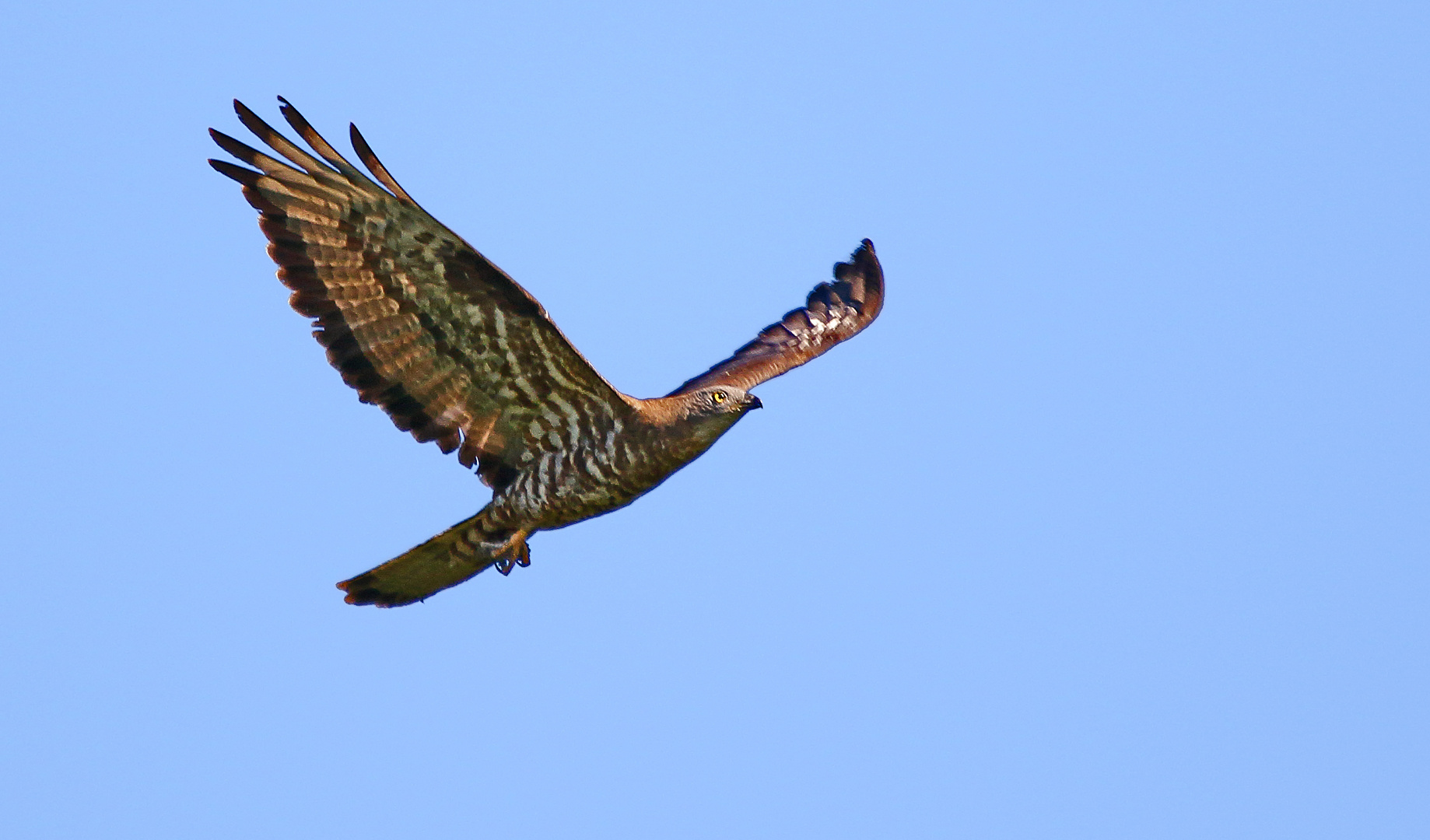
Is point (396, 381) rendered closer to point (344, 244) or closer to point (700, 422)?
point (344, 244)

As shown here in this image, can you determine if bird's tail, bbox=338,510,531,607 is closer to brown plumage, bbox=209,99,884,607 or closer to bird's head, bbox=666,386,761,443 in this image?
brown plumage, bbox=209,99,884,607

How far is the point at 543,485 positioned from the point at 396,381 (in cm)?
100

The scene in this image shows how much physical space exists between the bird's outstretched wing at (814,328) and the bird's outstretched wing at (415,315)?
1.86 metres

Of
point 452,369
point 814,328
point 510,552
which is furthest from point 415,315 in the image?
point 814,328

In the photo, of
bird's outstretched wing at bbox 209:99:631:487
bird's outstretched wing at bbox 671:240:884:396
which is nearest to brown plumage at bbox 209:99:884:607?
bird's outstretched wing at bbox 209:99:631:487

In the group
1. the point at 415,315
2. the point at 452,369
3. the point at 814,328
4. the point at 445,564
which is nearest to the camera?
the point at 415,315

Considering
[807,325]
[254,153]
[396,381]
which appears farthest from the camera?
[807,325]

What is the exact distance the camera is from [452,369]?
358 inches

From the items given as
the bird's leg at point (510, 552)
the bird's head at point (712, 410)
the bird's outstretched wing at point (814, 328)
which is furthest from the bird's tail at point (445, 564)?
the bird's outstretched wing at point (814, 328)

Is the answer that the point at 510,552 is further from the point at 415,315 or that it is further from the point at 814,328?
the point at 814,328

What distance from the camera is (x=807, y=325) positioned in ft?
39.3

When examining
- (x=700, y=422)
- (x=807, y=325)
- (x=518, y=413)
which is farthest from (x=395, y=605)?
(x=807, y=325)

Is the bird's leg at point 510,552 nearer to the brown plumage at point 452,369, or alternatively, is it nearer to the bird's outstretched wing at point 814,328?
the brown plumage at point 452,369

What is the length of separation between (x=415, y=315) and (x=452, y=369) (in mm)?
409
